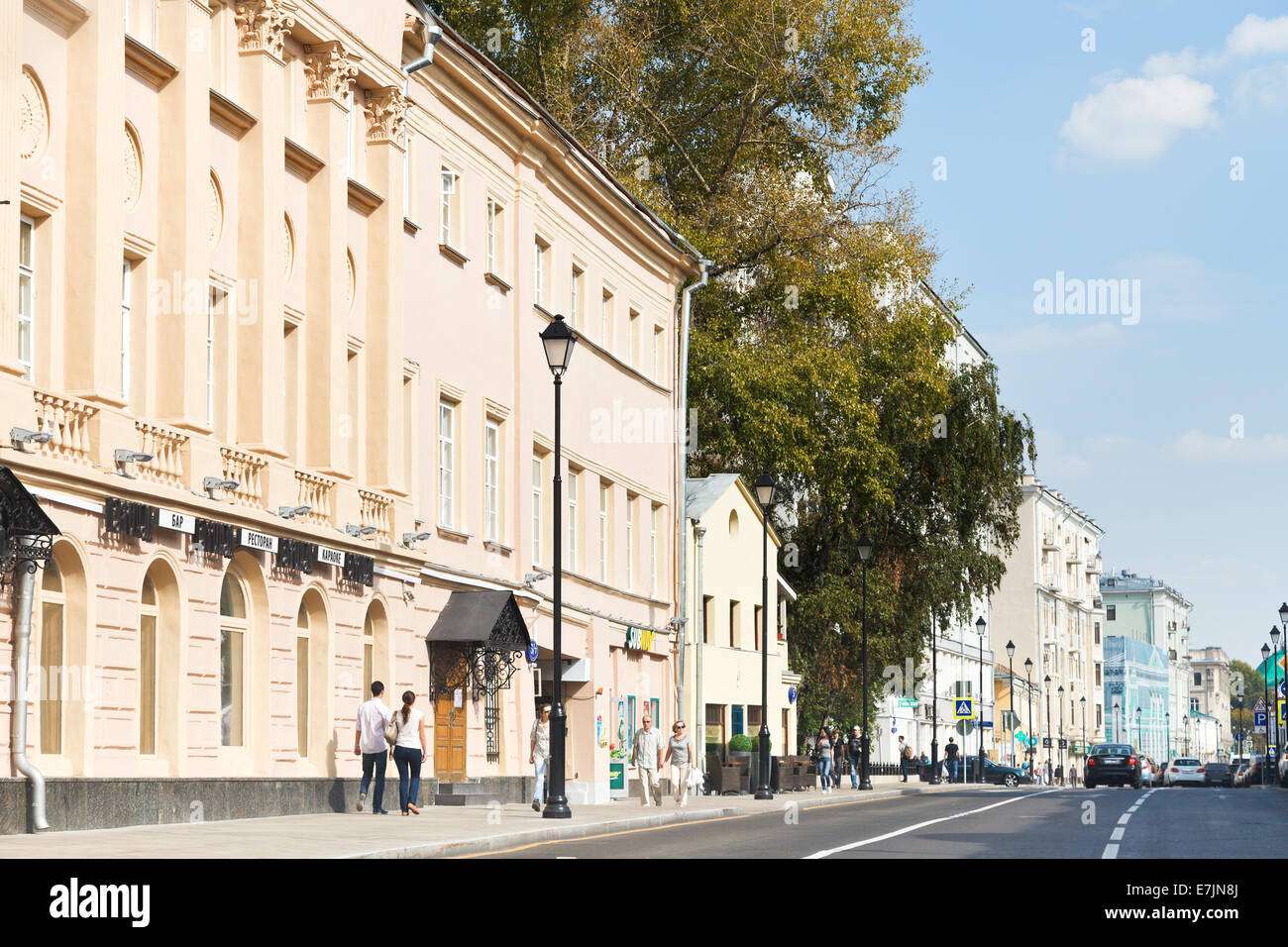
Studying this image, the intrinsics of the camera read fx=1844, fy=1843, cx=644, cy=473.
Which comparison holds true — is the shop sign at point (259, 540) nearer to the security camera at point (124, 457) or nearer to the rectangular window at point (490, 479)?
the security camera at point (124, 457)

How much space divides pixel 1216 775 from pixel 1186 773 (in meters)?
4.19

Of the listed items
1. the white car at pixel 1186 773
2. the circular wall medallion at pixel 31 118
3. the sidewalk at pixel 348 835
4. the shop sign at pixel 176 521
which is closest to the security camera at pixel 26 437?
the shop sign at pixel 176 521

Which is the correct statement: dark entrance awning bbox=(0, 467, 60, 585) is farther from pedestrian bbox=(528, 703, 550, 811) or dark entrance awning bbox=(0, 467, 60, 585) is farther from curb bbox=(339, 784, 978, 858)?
pedestrian bbox=(528, 703, 550, 811)

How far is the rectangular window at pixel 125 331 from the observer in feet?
72.4

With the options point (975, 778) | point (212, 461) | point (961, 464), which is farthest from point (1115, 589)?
point (212, 461)

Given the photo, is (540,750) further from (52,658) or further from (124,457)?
(52,658)

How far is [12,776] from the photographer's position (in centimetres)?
1858

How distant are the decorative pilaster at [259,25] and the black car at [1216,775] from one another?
68.9 m

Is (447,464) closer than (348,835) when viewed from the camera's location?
A: No

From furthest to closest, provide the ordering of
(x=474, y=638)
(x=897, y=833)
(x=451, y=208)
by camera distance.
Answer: (x=451, y=208) → (x=474, y=638) → (x=897, y=833)

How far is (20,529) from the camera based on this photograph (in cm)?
1830

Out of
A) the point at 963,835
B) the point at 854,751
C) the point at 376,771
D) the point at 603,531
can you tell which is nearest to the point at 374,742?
the point at 376,771

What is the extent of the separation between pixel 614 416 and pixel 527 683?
8.91 meters
